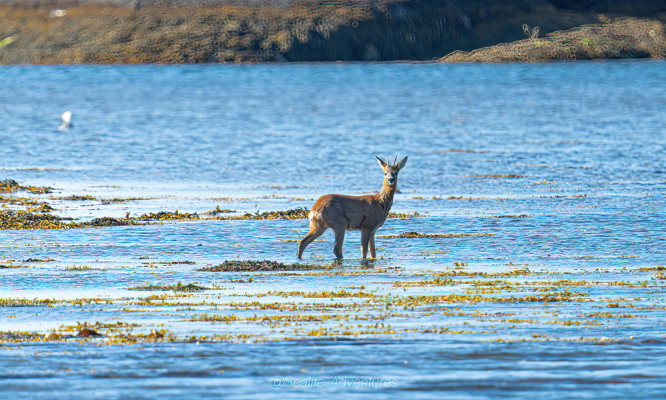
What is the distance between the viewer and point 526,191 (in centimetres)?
3152

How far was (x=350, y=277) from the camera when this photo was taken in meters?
17.5

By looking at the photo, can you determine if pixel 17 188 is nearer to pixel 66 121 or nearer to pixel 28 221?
pixel 28 221

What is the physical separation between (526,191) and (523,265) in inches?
514

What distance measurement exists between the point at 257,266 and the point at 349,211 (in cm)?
216

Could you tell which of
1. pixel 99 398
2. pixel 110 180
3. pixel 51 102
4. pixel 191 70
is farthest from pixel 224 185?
pixel 191 70

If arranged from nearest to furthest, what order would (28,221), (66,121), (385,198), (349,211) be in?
(349,211) < (385,198) < (28,221) < (66,121)

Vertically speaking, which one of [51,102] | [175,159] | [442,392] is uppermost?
[51,102]

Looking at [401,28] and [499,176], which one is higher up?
[401,28]

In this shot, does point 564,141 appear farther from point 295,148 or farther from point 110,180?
point 110,180

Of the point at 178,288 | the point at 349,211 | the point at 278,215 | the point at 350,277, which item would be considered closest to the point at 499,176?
the point at 278,215

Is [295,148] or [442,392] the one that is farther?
[295,148]

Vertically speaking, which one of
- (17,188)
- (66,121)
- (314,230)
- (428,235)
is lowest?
(428,235)

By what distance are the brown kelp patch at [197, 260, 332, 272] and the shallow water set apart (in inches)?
13.3

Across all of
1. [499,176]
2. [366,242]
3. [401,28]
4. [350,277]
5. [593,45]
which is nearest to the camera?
[350,277]
